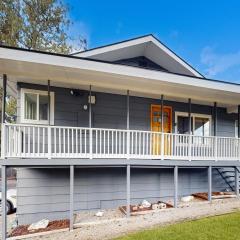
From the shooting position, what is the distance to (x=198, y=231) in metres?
6.84

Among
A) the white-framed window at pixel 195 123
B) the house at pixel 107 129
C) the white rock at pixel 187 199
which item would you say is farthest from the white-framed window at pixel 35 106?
the white rock at pixel 187 199

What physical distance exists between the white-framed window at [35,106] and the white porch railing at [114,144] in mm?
344

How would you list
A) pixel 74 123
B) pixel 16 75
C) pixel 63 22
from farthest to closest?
1. pixel 63 22
2. pixel 74 123
3. pixel 16 75

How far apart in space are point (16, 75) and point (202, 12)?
32.3m

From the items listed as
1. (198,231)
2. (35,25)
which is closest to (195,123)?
(198,231)

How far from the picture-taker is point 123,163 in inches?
353

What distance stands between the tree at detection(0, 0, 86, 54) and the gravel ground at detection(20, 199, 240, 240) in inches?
495

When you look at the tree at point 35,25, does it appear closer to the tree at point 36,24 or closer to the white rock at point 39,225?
the tree at point 36,24

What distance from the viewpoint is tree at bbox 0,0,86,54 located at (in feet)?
51.3

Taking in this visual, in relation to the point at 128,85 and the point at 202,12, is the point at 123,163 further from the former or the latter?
the point at 202,12

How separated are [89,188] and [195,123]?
579 cm

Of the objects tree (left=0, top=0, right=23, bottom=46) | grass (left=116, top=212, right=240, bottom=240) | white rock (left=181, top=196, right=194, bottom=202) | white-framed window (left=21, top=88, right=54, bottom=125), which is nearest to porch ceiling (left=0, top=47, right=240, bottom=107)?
white-framed window (left=21, top=88, right=54, bottom=125)

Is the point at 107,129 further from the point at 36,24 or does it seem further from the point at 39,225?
the point at 36,24

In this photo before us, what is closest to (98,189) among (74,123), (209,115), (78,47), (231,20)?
(74,123)
